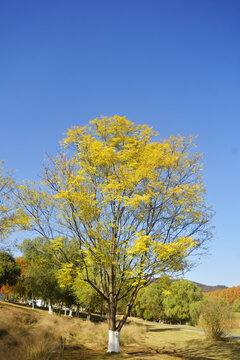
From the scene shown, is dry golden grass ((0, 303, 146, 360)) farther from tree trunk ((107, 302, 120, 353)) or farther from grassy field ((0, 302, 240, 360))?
tree trunk ((107, 302, 120, 353))

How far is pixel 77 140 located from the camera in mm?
14930

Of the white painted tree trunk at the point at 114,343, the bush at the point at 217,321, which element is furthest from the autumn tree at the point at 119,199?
the bush at the point at 217,321

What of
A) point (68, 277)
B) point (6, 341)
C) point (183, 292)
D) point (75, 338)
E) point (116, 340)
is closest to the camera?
point (6, 341)

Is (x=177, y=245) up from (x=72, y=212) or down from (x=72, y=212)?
down

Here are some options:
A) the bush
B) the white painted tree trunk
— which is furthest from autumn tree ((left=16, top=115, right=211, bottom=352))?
the bush

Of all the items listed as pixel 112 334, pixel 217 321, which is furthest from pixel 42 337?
pixel 217 321

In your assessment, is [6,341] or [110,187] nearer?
[6,341]

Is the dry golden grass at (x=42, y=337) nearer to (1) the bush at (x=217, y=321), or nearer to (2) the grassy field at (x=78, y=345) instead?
(2) the grassy field at (x=78, y=345)

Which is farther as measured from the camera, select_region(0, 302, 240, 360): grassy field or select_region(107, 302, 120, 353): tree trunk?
select_region(107, 302, 120, 353): tree trunk

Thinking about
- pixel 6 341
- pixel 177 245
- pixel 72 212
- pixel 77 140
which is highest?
pixel 77 140

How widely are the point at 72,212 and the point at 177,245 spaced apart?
17.9ft

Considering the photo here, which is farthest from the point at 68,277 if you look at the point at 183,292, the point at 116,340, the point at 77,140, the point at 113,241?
the point at 183,292

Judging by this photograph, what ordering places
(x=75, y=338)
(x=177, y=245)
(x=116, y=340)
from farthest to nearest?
1. (x=75, y=338)
2. (x=116, y=340)
3. (x=177, y=245)

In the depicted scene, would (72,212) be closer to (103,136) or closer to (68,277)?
(68,277)
